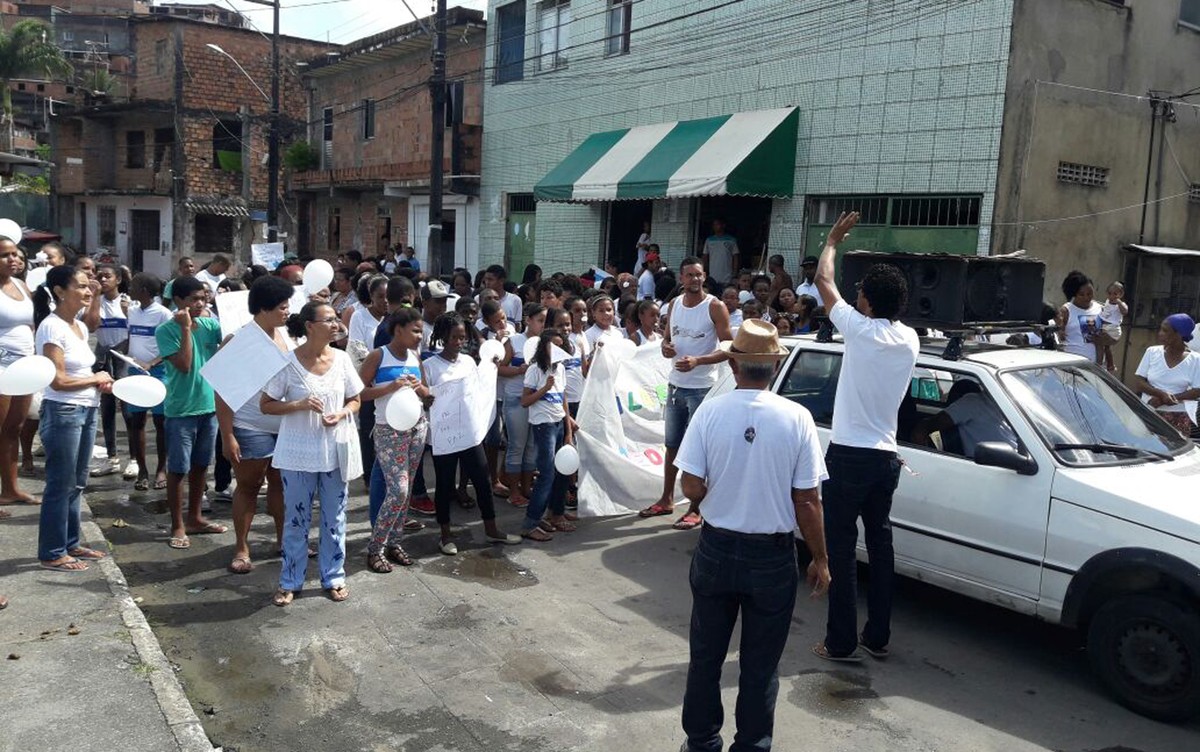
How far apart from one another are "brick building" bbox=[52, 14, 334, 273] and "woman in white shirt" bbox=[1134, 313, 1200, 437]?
32031 mm

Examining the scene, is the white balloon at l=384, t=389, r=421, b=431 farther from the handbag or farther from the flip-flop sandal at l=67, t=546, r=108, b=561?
the flip-flop sandal at l=67, t=546, r=108, b=561

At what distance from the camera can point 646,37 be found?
55.5ft

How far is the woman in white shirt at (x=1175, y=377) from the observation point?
23.8 feet

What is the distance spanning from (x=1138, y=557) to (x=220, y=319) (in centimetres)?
624

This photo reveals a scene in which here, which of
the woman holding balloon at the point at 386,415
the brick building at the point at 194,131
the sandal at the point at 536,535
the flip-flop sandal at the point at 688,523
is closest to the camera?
the woman holding balloon at the point at 386,415

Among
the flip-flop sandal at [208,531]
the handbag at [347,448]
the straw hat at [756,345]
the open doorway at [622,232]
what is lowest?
the flip-flop sandal at [208,531]

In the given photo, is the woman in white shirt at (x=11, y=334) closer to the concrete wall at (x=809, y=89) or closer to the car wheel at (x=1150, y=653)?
the car wheel at (x=1150, y=653)

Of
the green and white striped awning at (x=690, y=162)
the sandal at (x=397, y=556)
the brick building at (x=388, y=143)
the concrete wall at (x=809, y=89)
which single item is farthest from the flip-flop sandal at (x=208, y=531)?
the brick building at (x=388, y=143)

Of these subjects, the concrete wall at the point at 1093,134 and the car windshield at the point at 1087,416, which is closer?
the car windshield at the point at 1087,416

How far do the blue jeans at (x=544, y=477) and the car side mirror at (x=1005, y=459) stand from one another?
3.14 meters

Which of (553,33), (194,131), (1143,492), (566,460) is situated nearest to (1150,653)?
(1143,492)

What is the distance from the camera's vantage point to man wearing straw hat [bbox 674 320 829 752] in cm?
371

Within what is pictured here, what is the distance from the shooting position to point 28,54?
42500 millimetres

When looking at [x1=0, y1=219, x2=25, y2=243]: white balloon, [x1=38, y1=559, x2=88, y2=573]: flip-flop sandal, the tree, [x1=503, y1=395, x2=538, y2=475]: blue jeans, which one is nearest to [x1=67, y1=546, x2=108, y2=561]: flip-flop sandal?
[x1=38, y1=559, x2=88, y2=573]: flip-flop sandal
